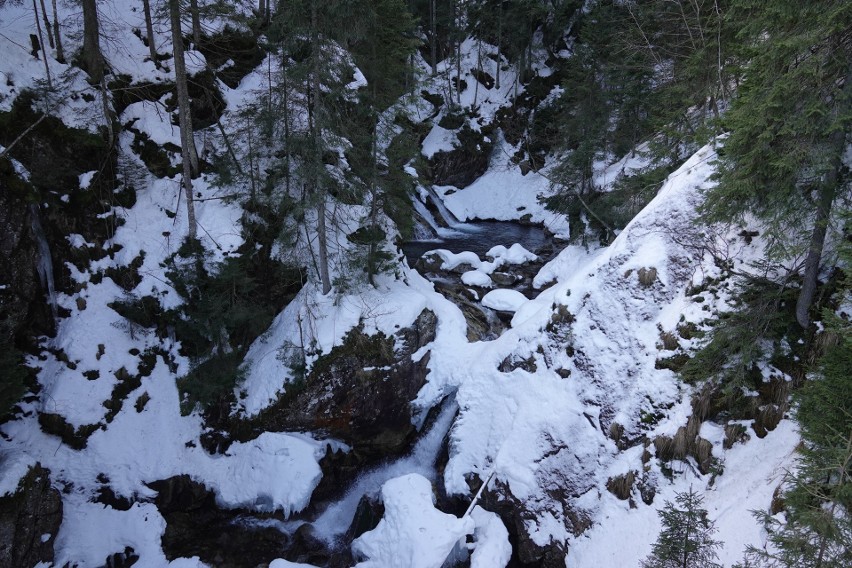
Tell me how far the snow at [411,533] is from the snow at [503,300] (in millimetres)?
8142

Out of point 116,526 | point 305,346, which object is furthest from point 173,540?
point 305,346

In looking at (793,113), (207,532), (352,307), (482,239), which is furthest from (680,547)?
(482,239)

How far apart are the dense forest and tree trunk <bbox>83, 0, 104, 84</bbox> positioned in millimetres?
75

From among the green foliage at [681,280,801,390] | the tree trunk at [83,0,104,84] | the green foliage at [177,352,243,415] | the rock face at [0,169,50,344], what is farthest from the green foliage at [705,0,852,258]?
the tree trunk at [83,0,104,84]

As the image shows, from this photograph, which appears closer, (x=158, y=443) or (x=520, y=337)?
(x=158, y=443)

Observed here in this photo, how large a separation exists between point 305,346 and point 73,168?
8285mm

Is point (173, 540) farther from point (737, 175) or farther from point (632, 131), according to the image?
point (632, 131)

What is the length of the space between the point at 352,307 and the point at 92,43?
1124cm

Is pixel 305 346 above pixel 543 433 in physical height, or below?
above

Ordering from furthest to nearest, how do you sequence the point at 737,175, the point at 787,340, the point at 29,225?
the point at 29,225, the point at 787,340, the point at 737,175

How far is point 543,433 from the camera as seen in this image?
9961 millimetres

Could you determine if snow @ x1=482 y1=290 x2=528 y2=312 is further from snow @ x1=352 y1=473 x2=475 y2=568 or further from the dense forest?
snow @ x1=352 y1=473 x2=475 y2=568

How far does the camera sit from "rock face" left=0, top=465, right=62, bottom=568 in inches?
334

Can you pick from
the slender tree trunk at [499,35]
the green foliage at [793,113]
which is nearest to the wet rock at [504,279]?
the green foliage at [793,113]
